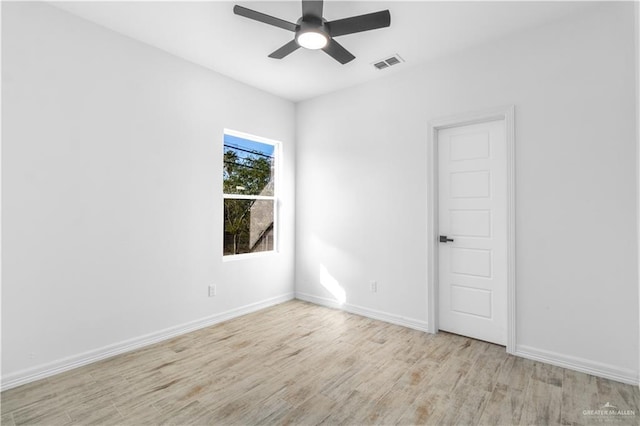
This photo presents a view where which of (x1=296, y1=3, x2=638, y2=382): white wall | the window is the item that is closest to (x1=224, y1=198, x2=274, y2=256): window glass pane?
the window

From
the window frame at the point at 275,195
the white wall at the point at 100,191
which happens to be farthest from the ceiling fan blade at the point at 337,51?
the window frame at the point at 275,195

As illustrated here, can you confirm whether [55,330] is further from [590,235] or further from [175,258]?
[590,235]

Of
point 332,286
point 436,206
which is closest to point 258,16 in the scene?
point 436,206

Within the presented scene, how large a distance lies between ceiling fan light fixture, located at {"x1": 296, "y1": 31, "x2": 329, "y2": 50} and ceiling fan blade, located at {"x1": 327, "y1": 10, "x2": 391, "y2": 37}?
8 cm

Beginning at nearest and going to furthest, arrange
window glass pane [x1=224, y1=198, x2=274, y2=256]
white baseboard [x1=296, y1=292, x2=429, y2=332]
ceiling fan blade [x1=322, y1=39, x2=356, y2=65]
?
ceiling fan blade [x1=322, y1=39, x2=356, y2=65] < white baseboard [x1=296, y1=292, x2=429, y2=332] < window glass pane [x1=224, y1=198, x2=274, y2=256]

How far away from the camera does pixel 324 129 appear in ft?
14.3

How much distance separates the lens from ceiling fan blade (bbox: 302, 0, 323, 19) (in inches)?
84.2

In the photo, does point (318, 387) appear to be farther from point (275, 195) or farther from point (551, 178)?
point (275, 195)

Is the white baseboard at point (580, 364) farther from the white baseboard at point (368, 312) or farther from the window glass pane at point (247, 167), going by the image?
the window glass pane at point (247, 167)

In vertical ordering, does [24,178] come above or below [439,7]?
below

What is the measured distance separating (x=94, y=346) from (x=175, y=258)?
3.24 ft

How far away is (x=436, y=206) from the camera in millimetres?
3402

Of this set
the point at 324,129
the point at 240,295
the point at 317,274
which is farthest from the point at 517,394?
the point at 324,129

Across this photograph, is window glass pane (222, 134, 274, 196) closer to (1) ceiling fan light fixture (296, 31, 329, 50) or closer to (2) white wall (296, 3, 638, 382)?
(2) white wall (296, 3, 638, 382)
